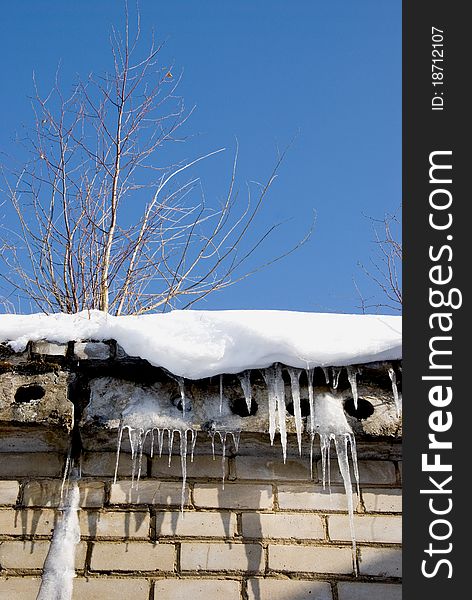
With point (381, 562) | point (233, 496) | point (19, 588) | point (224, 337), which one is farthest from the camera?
point (224, 337)

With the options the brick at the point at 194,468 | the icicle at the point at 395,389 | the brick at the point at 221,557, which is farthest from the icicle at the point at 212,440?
the icicle at the point at 395,389

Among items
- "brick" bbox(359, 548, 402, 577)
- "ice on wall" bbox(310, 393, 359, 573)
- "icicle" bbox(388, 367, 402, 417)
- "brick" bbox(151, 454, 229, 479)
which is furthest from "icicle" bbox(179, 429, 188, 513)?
"icicle" bbox(388, 367, 402, 417)

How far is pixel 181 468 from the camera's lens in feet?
8.86

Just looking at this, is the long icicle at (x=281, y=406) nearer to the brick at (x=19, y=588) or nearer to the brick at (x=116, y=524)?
the brick at (x=116, y=524)

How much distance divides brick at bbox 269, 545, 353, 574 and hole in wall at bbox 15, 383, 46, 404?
103 centimetres

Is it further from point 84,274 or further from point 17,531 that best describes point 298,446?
point 84,274

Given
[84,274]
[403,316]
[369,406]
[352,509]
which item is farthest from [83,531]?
[84,274]

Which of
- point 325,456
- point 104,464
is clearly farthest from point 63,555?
point 325,456

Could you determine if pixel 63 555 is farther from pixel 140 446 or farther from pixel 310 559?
pixel 310 559

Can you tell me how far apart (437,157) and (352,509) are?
1.36 m

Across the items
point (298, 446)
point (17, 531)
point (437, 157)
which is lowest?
point (17, 531)

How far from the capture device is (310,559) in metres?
2.53

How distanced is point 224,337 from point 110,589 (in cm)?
99

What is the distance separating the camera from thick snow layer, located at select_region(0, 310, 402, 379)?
8.79 feet
